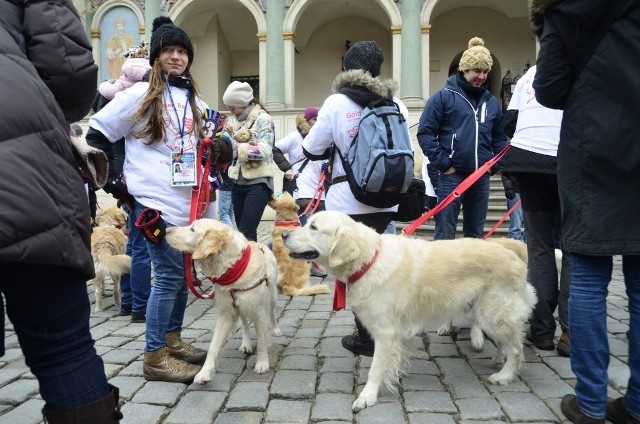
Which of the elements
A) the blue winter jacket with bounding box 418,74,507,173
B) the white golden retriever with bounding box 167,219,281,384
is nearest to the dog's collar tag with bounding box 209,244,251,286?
the white golden retriever with bounding box 167,219,281,384

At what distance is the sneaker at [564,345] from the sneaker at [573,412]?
95 cm

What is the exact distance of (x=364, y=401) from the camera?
2859 millimetres

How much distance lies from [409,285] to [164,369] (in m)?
1.65

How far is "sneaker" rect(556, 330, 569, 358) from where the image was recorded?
3.58m

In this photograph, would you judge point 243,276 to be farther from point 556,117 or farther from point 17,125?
point 556,117

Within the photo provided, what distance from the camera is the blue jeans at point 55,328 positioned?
1499 mm

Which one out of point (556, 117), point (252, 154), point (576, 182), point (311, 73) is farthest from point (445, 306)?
point (311, 73)

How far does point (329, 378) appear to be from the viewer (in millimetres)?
3285

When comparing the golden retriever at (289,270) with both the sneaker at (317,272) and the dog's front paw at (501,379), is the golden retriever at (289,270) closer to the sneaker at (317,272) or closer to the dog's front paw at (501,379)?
the sneaker at (317,272)

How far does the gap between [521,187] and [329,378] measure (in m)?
1.97

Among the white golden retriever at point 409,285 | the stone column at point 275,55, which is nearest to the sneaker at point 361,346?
the white golden retriever at point 409,285

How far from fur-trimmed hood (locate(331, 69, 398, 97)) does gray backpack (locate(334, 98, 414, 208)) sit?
102 millimetres

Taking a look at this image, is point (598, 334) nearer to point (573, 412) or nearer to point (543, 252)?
point (573, 412)

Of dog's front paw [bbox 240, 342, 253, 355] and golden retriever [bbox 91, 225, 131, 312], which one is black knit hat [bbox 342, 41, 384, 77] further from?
golden retriever [bbox 91, 225, 131, 312]
